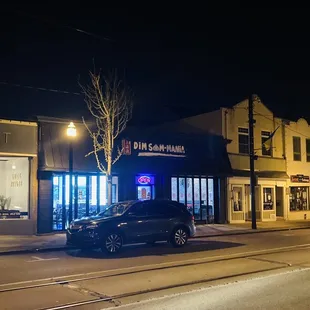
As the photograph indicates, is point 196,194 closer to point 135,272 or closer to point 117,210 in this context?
point 117,210

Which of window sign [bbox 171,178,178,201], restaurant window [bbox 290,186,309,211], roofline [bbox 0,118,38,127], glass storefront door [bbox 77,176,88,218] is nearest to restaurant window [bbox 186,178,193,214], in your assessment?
window sign [bbox 171,178,178,201]

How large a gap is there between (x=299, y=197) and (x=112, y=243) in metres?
21.2

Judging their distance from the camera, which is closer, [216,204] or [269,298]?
[269,298]

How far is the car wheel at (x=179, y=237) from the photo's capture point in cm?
1588

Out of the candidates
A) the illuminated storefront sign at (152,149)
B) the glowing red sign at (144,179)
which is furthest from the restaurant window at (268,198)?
the glowing red sign at (144,179)

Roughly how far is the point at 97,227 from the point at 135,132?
30.1 ft

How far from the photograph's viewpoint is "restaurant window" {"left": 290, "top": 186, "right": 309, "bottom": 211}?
1238 inches

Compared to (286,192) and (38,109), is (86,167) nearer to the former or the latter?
(38,109)

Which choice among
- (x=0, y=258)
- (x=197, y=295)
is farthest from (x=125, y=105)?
(x=197, y=295)

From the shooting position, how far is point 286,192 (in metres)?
30.7

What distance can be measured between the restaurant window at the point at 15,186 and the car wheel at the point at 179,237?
7031 millimetres

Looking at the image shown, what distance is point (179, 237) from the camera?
16.0 meters

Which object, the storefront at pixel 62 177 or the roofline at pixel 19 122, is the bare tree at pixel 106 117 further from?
the roofline at pixel 19 122

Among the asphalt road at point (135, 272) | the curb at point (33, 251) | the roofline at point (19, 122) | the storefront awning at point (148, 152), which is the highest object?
the roofline at point (19, 122)
